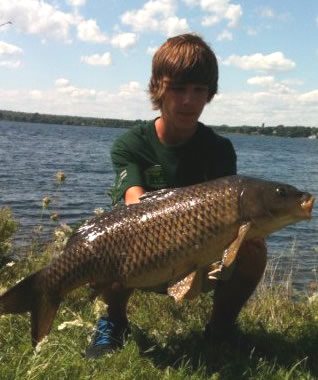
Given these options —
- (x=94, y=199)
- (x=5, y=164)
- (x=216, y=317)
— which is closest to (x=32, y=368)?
(x=216, y=317)

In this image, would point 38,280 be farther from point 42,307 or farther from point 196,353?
point 196,353

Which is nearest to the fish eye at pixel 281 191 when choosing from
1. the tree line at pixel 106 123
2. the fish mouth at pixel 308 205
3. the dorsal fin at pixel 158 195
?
the fish mouth at pixel 308 205

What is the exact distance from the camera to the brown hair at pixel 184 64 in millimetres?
4180

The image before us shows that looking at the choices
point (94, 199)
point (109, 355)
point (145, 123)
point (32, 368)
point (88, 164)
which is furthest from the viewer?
point (88, 164)

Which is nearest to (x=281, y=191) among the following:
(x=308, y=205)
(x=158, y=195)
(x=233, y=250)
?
(x=308, y=205)

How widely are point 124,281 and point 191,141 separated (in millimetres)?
1451

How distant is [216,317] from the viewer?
13.9 feet

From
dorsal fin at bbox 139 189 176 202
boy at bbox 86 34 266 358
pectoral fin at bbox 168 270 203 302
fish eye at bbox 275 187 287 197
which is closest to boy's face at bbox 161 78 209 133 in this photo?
boy at bbox 86 34 266 358

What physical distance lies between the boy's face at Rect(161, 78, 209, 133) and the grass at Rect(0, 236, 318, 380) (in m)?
1.56

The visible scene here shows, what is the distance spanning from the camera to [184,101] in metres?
4.14

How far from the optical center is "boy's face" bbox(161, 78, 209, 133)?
4156mm

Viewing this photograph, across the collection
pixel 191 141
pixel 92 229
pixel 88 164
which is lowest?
pixel 88 164

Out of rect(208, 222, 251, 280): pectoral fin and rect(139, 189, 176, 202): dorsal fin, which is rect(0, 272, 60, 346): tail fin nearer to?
rect(139, 189, 176, 202): dorsal fin

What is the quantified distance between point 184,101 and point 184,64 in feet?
0.92
